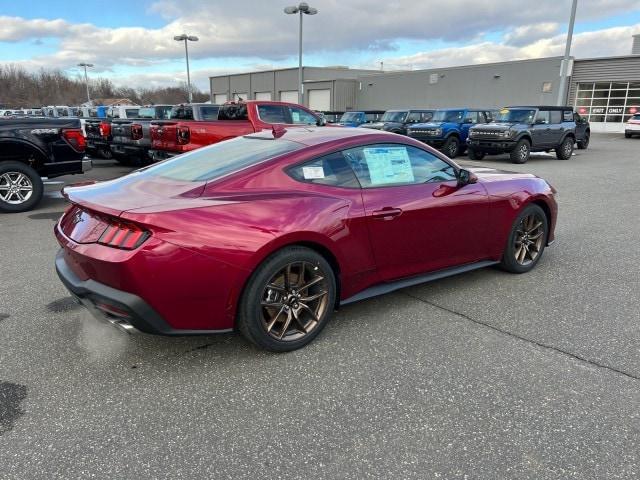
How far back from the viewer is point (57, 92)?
301 feet

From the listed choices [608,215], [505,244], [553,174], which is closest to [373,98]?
[553,174]

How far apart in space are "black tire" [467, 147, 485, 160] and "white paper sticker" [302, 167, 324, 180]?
14.2m

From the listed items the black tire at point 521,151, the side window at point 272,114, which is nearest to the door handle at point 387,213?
the side window at point 272,114

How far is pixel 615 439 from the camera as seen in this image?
8.20 ft

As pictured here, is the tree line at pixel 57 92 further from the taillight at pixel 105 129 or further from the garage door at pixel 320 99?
the taillight at pixel 105 129

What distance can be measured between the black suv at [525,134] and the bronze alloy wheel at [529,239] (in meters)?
11.4

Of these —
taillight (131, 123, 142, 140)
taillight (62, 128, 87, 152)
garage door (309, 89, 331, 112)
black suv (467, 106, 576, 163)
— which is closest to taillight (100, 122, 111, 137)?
taillight (131, 123, 142, 140)

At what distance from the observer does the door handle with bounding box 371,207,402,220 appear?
362cm

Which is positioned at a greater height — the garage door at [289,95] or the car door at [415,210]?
the garage door at [289,95]

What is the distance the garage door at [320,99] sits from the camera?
5035 centimetres

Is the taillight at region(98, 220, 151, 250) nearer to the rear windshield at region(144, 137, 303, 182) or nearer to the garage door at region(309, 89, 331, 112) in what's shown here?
the rear windshield at region(144, 137, 303, 182)

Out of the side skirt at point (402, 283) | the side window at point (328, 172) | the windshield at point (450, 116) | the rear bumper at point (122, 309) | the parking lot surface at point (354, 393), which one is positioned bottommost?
the parking lot surface at point (354, 393)

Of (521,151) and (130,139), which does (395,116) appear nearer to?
(521,151)

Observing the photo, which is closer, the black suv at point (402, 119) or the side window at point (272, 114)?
the side window at point (272, 114)
